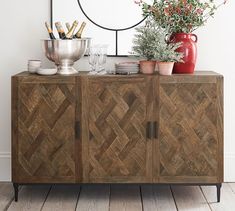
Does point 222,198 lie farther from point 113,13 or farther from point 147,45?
A: point 113,13

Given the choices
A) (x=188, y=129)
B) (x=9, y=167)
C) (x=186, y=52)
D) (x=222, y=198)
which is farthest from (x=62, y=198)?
(x=186, y=52)

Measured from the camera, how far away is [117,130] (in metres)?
3.73

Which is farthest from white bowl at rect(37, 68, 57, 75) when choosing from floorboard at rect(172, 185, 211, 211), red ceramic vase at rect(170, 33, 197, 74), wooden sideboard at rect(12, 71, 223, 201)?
floorboard at rect(172, 185, 211, 211)

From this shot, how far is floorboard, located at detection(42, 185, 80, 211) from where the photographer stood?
12.1ft

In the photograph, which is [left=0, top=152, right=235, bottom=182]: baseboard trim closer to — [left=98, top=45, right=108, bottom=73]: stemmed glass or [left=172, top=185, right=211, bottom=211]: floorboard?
[left=172, top=185, right=211, bottom=211]: floorboard

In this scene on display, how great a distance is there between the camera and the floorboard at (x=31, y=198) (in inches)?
145

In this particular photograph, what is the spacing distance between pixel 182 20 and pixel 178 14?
0.05m

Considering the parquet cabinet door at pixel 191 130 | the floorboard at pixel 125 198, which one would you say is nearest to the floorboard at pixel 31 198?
the floorboard at pixel 125 198


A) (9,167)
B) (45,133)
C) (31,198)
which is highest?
(45,133)

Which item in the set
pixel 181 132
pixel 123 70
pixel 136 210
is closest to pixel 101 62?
pixel 123 70

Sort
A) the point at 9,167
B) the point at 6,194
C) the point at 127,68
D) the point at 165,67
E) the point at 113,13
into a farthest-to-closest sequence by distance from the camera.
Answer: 1. the point at 9,167
2. the point at 113,13
3. the point at 6,194
4. the point at 127,68
5. the point at 165,67

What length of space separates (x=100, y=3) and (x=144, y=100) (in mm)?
877

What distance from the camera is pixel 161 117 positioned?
Answer: 12.2ft

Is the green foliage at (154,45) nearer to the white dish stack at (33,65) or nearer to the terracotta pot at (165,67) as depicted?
the terracotta pot at (165,67)
